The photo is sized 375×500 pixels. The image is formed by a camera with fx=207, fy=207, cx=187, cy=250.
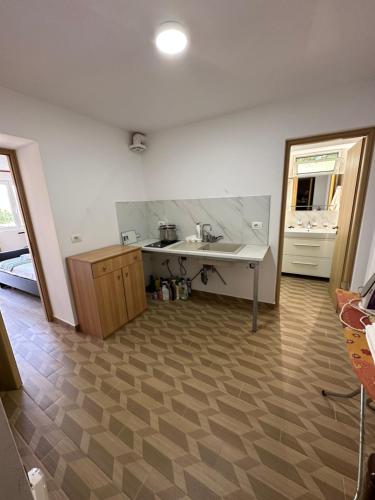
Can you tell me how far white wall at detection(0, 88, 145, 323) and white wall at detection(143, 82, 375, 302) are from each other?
2.02 ft

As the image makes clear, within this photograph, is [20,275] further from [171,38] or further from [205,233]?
[171,38]

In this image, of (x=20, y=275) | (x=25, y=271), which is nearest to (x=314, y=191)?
(x=25, y=271)

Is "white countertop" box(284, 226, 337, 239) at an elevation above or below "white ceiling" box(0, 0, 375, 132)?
below

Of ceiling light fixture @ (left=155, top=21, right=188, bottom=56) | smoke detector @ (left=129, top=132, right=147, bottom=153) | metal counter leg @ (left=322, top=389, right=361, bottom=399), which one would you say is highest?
ceiling light fixture @ (left=155, top=21, right=188, bottom=56)

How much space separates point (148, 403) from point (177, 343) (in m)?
0.69

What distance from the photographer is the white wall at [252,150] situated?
200cm

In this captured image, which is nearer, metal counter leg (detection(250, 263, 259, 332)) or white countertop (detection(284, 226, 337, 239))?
metal counter leg (detection(250, 263, 259, 332))

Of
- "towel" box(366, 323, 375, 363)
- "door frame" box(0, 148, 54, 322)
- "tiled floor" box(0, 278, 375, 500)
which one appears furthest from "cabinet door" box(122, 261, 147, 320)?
"towel" box(366, 323, 375, 363)

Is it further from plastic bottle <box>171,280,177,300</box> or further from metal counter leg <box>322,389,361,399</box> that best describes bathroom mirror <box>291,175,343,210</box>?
metal counter leg <box>322,389,361,399</box>

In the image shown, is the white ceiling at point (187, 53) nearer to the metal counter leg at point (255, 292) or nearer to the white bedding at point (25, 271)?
the metal counter leg at point (255, 292)

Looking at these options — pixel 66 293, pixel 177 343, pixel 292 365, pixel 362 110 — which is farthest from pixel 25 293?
pixel 362 110

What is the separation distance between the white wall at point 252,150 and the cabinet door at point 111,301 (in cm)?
152

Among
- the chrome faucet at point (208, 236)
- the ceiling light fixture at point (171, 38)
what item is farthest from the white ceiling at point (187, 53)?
the chrome faucet at point (208, 236)

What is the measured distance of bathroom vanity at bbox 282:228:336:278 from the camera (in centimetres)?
335
